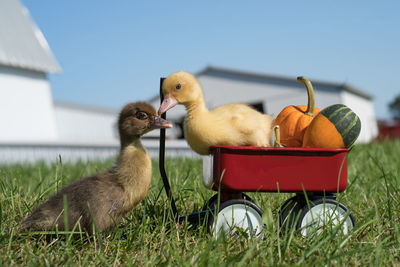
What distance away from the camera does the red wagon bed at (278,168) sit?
2.38 metres

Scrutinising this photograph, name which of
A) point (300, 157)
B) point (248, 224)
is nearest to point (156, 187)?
point (248, 224)

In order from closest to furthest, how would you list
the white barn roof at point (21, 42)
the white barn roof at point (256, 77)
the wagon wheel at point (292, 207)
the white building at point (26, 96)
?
the wagon wheel at point (292, 207) → the white building at point (26, 96) → the white barn roof at point (21, 42) → the white barn roof at point (256, 77)

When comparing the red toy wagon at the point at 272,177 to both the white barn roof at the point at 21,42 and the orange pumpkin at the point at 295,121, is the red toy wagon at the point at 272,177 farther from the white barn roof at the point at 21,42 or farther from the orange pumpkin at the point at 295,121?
the white barn roof at the point at 21,42

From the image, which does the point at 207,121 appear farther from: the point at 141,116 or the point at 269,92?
the point at 269,92

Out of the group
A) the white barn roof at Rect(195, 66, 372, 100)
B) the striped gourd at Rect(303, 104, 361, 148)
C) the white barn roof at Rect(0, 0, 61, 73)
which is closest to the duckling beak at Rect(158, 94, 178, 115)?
the striped gourd at Rect(303, 104, 361, 148)

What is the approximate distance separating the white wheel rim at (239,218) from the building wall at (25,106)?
32.9 feet

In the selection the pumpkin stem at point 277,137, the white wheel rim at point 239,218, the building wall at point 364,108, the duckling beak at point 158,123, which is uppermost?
the building wall at point 364,108

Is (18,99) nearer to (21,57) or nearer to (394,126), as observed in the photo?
(21,57)

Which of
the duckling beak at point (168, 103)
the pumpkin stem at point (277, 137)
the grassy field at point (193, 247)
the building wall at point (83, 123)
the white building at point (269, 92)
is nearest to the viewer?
the grassy field at point (193, 247)

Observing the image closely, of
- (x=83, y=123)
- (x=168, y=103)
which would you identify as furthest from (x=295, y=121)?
(x=83, y=123)

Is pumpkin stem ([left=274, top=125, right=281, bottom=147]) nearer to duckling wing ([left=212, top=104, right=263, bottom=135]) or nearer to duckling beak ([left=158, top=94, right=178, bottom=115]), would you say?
duckling wing ([left=212, top=104, right=263, bottom=135])

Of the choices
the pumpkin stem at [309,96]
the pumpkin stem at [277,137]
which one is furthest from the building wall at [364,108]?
the pumpkin stem at [277,137]

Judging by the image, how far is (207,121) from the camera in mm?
2346

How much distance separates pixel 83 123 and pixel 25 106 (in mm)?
14110
